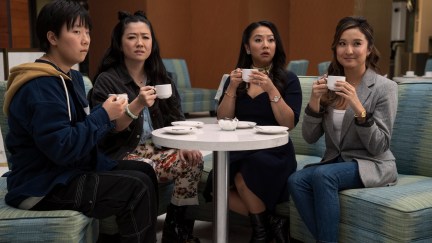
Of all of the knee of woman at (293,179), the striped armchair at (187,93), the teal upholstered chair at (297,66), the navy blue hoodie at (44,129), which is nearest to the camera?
the navy blue hoodie at (44,129)

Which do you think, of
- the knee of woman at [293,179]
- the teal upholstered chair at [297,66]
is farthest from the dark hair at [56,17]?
the teal upholstered chair at [297,66]

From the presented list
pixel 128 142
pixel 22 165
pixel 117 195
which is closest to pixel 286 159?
pixel 128 142

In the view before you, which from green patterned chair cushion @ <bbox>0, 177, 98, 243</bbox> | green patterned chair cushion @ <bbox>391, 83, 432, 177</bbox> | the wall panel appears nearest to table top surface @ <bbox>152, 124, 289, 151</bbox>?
green patterned chair cushion @ <bbox>0, 177, 98, 243</bbox>

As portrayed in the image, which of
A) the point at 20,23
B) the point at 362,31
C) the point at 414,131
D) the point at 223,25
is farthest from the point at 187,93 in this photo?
the point at 362,31

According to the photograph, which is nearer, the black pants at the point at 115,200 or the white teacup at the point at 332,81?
the black pants at the point at 115,200

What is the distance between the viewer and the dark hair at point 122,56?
2.76 m

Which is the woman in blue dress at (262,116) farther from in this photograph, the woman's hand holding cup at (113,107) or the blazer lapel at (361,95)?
the woman's hand holding cup at (113,107)

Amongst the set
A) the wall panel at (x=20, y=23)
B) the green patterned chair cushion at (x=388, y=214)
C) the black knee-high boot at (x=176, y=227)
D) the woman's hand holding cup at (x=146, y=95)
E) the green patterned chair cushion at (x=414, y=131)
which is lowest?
the black knee-high boot at (x=176, y=227)

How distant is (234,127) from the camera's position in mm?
2311

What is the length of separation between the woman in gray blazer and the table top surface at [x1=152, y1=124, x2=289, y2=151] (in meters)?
0.32

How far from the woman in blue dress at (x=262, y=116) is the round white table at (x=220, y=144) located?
272mm

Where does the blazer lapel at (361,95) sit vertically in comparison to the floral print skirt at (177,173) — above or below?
above

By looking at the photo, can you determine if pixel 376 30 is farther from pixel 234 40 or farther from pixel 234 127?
pixel 234 127

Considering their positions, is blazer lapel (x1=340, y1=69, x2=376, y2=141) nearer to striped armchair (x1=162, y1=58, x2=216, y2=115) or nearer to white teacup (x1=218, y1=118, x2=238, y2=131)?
white teacup (x1=218, y1=118, x2=238, y2=131)
